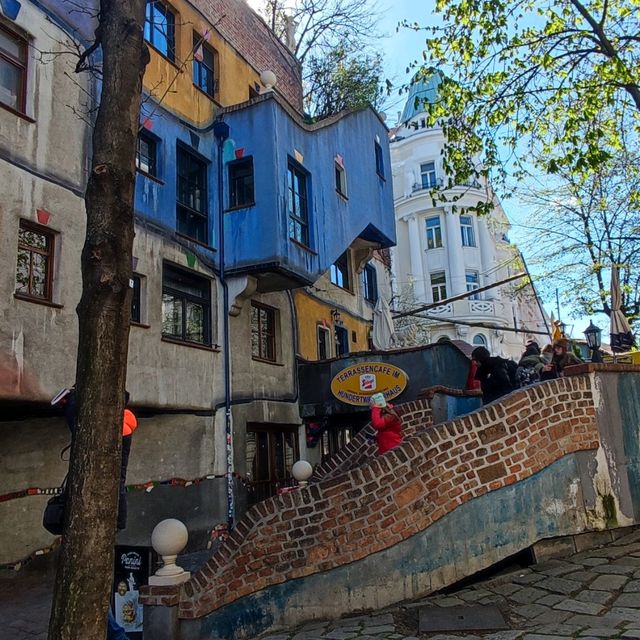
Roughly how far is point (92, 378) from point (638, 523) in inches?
254

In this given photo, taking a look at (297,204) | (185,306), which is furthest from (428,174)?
(185,306)

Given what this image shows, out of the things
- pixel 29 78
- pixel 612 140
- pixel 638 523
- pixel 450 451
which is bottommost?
pixel 638 523

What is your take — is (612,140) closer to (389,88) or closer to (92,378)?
(389,88)

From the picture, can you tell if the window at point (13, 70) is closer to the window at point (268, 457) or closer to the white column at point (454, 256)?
the window at point (268, 457)

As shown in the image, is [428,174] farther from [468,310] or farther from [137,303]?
[137,303]

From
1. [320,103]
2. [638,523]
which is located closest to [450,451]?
[638,523]

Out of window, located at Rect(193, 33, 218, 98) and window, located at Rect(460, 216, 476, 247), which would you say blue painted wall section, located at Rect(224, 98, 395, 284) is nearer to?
window, located at Rect(193, 33, 218, 98)

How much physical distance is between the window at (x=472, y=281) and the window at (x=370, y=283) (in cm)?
1565

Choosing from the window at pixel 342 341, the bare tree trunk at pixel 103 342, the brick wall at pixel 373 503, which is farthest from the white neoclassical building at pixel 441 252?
the bare tree trunk at pixel 103 342

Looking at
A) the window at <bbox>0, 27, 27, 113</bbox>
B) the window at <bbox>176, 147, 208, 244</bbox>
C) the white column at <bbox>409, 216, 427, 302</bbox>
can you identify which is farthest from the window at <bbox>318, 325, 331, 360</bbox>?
the white column at <bbox>409, 216, 427, 302</bbox>

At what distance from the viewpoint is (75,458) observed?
3176 mm

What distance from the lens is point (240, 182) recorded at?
13.2 metres

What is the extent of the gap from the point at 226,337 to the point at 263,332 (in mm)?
1927

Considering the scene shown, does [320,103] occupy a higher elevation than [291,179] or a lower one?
higher
